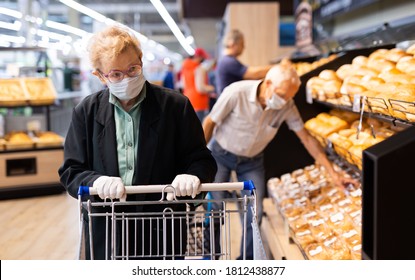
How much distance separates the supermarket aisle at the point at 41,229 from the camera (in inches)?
172

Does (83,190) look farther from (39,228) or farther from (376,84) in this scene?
(39,228)

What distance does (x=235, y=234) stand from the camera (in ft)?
15.8

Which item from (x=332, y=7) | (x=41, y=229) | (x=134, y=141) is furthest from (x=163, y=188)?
(x=332, y=7)

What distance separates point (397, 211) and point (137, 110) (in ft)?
3.28

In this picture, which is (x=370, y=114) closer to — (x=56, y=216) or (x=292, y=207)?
(x=292, y=207)

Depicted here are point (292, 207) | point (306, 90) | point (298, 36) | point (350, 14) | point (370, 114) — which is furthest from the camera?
point (298, 36)

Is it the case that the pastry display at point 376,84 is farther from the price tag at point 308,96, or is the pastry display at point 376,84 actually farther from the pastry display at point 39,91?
the pastry display at point 39,91

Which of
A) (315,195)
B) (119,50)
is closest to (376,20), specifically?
(315,195)

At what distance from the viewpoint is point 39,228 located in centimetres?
512

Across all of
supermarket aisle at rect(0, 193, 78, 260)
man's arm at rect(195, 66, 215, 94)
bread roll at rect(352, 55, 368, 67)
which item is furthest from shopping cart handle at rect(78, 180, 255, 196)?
man's arm at rect(195, 66, 215, 94)

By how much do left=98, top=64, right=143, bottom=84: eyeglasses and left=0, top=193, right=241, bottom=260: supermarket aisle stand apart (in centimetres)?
220

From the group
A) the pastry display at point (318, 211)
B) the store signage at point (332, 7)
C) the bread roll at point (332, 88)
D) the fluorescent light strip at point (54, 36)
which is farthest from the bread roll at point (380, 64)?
the fluorescent light strip at point (54, 36)

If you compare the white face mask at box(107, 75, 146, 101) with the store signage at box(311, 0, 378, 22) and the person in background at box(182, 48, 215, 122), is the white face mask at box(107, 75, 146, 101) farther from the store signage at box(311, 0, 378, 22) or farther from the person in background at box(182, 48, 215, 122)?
the person in background at box(182, 48, 215, 122)

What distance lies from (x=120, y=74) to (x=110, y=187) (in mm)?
390
